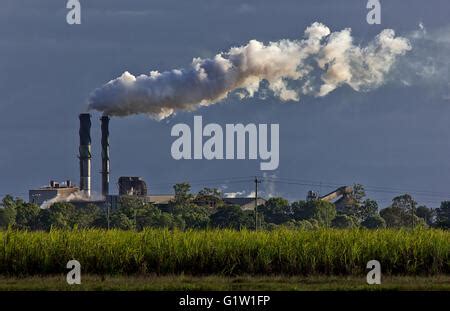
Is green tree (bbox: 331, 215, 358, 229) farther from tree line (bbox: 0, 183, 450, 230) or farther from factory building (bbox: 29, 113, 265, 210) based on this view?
factory building (bbox: 29, 113, 265, 210)

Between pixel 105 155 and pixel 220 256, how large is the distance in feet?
447

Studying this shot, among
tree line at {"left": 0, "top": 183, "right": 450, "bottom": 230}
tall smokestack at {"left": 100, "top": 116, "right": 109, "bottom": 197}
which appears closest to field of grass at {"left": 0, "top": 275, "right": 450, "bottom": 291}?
tree line at {"left": 0, "top": 183, "right": 450, "bottom": 230}

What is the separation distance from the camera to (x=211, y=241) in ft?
146

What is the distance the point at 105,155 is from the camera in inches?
7013

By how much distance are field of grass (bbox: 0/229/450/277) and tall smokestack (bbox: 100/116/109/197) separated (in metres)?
125

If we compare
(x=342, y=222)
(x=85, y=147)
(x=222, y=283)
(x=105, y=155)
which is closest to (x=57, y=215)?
(x=85, y=147)

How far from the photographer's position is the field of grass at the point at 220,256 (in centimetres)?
4294

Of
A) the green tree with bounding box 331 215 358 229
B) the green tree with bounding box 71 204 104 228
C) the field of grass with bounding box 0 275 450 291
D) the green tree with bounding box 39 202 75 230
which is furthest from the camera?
the green tree with bounding box 331 215 358 229

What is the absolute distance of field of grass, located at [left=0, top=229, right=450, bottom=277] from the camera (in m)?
42.9

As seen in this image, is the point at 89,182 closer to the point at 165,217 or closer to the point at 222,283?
the point at 165,217

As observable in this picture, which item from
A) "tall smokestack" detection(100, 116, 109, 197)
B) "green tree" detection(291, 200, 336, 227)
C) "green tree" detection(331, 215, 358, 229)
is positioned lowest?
"green tree" detection(331, 215, 358, 229)
